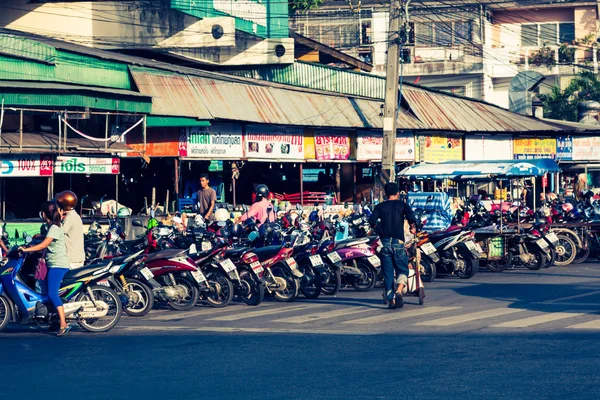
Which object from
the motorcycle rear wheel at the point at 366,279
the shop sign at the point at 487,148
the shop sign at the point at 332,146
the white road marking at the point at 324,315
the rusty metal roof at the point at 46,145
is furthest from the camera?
the shop sign at the point at 487,148

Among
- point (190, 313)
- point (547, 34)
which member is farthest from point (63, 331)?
point (547, 34)

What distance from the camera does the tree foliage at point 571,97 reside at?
49.7 metres

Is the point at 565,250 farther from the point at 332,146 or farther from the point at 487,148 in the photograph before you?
the point at 487,148

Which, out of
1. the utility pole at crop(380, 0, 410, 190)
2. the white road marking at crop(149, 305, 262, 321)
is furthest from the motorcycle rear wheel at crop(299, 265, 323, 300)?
the utility pole at crop(380, 0, 410, 190)

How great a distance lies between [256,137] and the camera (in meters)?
27.6

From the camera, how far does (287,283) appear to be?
15.2m

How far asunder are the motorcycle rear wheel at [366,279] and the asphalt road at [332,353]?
4.94 feet

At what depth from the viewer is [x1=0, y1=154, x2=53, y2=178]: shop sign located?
2088 centimetres

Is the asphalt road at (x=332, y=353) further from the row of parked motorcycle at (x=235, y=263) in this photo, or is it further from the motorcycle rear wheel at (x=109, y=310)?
the row of parked motorcycle at (x=235, y=263)

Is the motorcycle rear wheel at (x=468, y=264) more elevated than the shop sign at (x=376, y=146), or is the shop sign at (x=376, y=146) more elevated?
the shop sign at (x=376, y=146)

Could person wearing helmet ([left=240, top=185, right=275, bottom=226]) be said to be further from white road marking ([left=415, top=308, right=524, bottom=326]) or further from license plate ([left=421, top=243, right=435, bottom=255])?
white road marking ([left=415, top=308, right=524, bottom=326])

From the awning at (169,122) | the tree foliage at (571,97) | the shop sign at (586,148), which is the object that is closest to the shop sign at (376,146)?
the shop sign at (586,148)

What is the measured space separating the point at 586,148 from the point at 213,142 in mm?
17678

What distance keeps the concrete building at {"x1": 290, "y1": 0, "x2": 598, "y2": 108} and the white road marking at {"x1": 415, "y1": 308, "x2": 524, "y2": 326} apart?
40.8 metres
